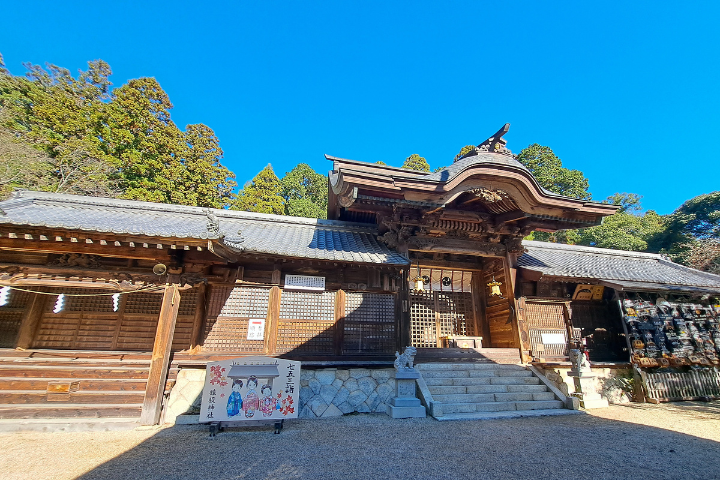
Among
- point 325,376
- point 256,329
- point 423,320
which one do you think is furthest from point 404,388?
point 423,320

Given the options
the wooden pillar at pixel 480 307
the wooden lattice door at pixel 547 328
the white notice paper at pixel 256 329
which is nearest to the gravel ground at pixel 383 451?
the white notice paper at pixel 256 329

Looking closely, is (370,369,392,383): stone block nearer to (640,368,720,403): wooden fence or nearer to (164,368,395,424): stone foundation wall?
(164,368,395,424): stone foundation wall

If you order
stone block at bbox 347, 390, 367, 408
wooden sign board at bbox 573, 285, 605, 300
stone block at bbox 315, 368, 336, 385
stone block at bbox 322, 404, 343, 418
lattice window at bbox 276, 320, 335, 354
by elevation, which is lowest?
stone block at bbox 322, 404, 343, 418

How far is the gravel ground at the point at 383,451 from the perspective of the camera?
4.39 m

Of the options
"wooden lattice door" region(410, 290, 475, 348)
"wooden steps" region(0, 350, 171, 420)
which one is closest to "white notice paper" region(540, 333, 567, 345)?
"wooden lattice door" region(410, 290, 475, 348)

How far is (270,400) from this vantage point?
6.57 metres

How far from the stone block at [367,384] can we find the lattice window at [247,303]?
3181 millimetres

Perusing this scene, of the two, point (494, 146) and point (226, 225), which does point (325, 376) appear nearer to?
point (226, 225)

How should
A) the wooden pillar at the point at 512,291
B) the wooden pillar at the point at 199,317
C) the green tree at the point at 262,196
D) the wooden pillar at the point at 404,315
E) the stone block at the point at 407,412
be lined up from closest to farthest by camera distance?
the stone block at the point at 407,412 < the wooden pillar at the point at 199,317 < the wooden pillar at the point at 404,315 < the wooden pillar at the point at 512,291 < the green tree at the point at 262,196

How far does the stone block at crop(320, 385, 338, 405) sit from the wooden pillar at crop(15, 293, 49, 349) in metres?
7.45

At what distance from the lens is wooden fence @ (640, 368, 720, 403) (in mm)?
10141

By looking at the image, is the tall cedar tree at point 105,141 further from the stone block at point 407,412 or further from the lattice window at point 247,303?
the stone block at point 407,412

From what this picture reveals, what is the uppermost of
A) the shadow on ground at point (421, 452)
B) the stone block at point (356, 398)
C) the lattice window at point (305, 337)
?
the lattice window at point (305, 337)

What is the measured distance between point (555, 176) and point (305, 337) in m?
32.6
